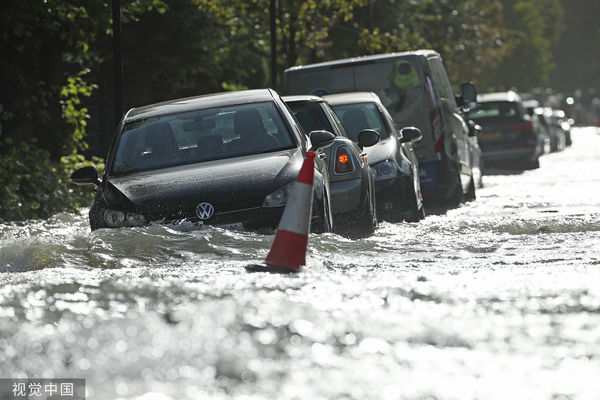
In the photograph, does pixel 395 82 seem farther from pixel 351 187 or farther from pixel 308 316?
pixel 308 316

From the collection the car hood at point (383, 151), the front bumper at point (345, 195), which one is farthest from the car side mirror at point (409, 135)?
the front bumper at point (345, 195)

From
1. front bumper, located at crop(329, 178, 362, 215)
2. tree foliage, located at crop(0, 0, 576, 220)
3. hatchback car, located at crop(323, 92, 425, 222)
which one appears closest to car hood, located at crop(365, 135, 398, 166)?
hatchback car, located at crop(323, 92, 425, 222)

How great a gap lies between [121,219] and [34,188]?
9116 mm

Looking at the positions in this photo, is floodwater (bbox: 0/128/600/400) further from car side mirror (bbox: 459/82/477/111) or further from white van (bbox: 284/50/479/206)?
car side mirror (bbox: 459/82/477/111)

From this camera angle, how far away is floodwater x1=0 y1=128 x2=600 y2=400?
564cm

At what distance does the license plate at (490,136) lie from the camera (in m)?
30.8

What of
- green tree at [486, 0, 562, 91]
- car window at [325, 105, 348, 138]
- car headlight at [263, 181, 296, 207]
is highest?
car window at [325, 105, 348, 138]

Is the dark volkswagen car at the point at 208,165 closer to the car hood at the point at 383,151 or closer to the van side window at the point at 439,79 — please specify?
the car hood at the point at 383,151

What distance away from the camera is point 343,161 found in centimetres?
1298

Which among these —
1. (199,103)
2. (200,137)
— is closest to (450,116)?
(199,103)

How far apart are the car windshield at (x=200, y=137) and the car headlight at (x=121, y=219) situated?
85cm

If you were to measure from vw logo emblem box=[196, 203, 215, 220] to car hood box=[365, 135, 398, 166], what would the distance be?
4.75 m

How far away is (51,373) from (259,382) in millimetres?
905

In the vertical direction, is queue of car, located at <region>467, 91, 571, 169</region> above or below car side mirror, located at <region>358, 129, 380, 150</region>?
below
